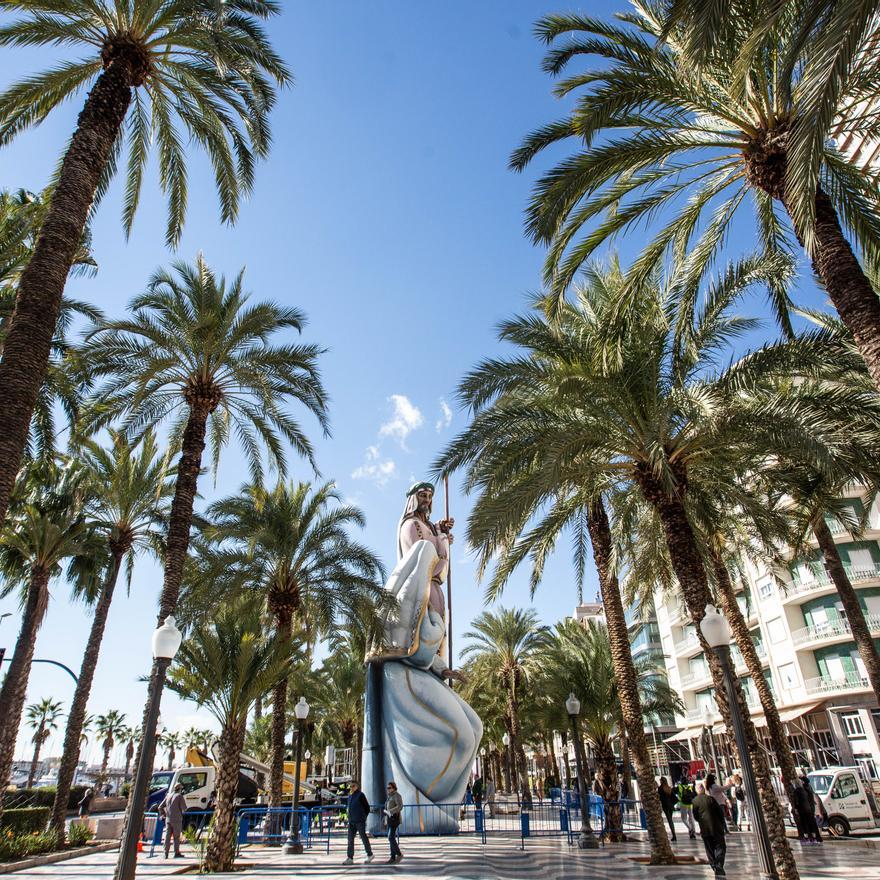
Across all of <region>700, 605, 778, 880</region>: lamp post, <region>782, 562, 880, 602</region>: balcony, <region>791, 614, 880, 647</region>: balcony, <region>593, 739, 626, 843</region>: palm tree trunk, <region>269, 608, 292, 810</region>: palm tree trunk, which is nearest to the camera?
<region>700, 605, 778, 880</region>: lamp post

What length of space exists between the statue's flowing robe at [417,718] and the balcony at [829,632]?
2296 cm

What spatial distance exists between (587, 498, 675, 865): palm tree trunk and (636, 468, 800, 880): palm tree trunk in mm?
2241

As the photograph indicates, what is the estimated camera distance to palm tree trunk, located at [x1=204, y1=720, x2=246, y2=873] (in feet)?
37.8

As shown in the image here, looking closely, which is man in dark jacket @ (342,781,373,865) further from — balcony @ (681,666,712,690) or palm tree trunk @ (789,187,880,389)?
balcony @ (681,666,712,690)

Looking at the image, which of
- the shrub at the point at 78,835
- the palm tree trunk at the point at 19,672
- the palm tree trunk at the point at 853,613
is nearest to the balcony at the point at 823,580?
the palm tree trunk at the point at 853,613

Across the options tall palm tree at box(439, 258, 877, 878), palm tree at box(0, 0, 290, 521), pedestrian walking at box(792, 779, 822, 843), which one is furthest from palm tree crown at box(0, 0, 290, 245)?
pedestrian walking at box(792, 779, 822, 843)

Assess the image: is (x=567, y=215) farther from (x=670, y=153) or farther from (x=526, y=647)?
(x=526, y=647)

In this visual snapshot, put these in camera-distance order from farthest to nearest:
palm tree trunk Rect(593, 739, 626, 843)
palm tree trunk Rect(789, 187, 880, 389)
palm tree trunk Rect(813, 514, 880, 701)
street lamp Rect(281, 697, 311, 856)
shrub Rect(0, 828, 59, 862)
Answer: palm tree trunk Rect(593, 739, 626, 843), palm tree trunk Rect(813, 514, 880, 701), street lamp Rect(281, 697, 311, 856), shrub Rect(0, 828, 59, 862), palm tree trunk Rect(789, 187, 880, 389)

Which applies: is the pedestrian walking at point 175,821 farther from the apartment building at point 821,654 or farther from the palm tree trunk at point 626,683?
the apartment building at point 821,654

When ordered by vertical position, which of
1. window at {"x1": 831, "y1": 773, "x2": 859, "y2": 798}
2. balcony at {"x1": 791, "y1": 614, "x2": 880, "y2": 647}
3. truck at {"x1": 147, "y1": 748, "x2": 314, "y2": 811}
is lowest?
window at {"x1": 831, "y1": 773, "x2": 859, "y2": 798}

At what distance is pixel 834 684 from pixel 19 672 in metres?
33.8

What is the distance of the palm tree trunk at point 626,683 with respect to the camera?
11844mm

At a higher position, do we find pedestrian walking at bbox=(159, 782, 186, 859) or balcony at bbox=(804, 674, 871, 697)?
balcony at bbox=(804, 674, 871, 697)

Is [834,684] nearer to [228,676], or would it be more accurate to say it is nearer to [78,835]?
[228,676]
